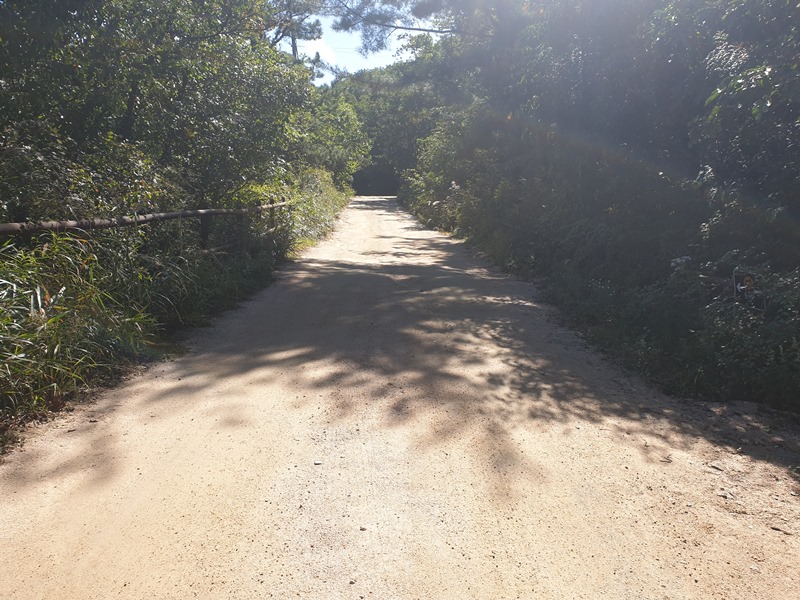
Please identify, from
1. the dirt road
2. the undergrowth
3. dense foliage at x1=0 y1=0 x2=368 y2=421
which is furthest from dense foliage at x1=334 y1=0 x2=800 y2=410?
dense foliage at x1=0 y1=0 x2=368 y2=421

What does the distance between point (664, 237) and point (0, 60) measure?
856 centimetres

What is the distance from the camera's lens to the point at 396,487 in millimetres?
3721

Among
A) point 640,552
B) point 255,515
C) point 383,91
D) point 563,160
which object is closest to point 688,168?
point 563,160

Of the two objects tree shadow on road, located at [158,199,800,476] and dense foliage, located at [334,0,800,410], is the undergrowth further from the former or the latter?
dense foliage, located at [334,0,800,410]

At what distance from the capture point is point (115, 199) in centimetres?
729

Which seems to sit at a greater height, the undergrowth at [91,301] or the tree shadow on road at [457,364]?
the undergrowth at [91,301]

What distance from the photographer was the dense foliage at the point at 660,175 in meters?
6.15

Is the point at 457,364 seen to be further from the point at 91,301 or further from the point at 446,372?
the point at 91,301

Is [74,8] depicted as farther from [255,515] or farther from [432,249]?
[432,249]

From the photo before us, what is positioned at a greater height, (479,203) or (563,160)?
(563,160)

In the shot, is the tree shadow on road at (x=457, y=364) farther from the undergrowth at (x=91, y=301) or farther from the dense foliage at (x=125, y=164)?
the dense foliage at (x=125, y=164)

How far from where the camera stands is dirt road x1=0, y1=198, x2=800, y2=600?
2922 mm

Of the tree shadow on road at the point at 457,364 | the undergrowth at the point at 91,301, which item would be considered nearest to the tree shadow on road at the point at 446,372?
the tree shadow on road at the point at 457,364

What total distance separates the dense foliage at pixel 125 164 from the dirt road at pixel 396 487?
72cm
